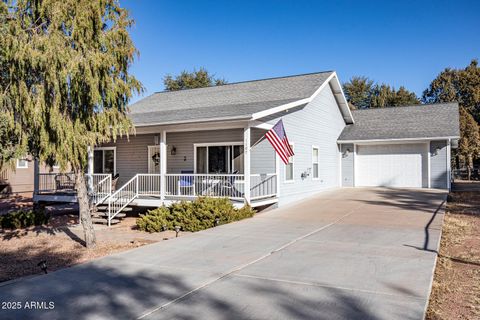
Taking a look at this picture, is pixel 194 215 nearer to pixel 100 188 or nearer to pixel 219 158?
pixel 219 158

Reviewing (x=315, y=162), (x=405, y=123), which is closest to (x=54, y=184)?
(x=315, y=162)

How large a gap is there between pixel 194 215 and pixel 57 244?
3488mm

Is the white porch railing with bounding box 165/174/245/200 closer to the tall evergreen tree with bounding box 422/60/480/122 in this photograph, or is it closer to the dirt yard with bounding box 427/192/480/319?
the dirt yard with bounding box 427/192/480/319

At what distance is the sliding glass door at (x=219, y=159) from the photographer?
15086 mm

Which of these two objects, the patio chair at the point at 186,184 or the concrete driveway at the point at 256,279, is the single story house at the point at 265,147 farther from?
the concrete driveway at the point at 256,279

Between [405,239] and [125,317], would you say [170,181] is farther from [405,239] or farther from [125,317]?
[125,317]

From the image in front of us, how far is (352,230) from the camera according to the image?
938 centimetres

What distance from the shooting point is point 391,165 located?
67.4ft

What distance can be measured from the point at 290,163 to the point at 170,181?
481cm

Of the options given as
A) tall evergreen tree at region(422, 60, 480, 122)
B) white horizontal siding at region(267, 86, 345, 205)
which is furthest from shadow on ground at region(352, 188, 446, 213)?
tall evergreen tree at region(422, 60, 480, 122)

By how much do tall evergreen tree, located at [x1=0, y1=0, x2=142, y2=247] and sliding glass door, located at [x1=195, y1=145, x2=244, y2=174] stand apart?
23.4 ft

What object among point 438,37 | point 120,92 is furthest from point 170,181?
point 438,37

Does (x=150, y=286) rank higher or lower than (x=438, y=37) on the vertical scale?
lower

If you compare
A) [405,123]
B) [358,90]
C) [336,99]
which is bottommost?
[405,123]
